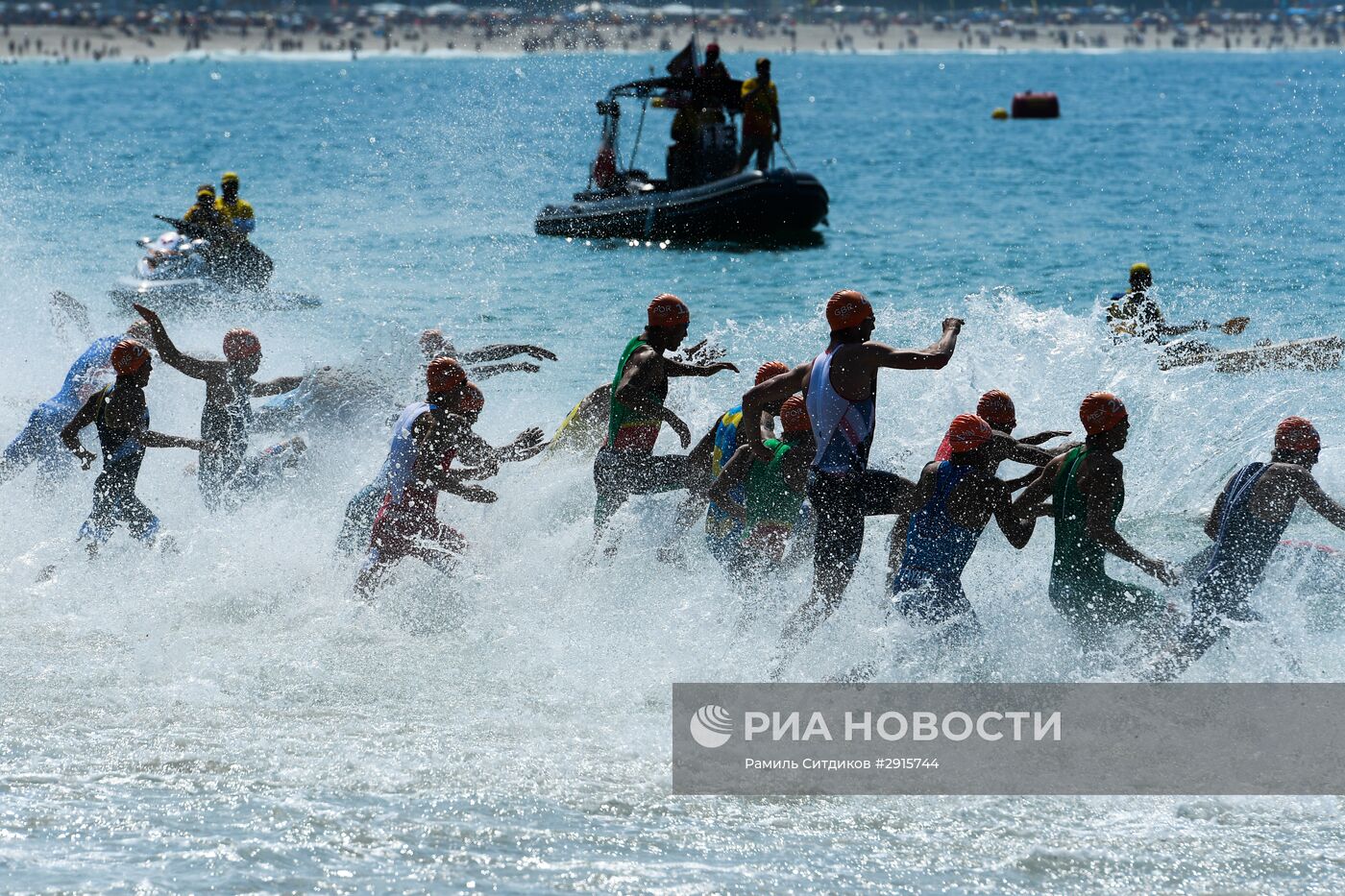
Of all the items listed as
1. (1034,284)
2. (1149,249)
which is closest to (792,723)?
(1034,284)

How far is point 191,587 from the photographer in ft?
32.0

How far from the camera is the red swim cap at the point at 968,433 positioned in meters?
7.67

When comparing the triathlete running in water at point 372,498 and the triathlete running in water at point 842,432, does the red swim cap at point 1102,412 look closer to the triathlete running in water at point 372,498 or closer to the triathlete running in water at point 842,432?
the triathlete running in water at point 842,432

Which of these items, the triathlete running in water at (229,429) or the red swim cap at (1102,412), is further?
the triathlete running in water at (229,429)

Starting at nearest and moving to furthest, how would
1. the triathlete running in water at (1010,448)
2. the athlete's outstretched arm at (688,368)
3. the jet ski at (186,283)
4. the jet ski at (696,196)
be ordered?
the triathlete running in water at (1010,448), the athlete's outstretched arm at (688,368), the jet ski at (186,283), the jet ski at (696,196)

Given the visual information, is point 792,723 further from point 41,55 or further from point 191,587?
point 41,55

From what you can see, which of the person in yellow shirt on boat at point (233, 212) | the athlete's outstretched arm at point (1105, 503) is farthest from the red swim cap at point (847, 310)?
the person in yellow shirt on boat at point (233, 212)

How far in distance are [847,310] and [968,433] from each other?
901 mm

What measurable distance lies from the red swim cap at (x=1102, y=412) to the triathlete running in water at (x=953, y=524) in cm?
48

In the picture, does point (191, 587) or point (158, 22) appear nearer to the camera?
point (191, 587)

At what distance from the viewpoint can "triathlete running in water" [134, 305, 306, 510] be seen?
35.7 feet

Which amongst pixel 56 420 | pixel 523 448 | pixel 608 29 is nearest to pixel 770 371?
pixel 523 448

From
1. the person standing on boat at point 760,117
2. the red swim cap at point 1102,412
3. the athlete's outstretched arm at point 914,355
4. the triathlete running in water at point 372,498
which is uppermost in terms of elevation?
the person standing on boat at point 760,117

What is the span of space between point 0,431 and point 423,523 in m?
5.26
